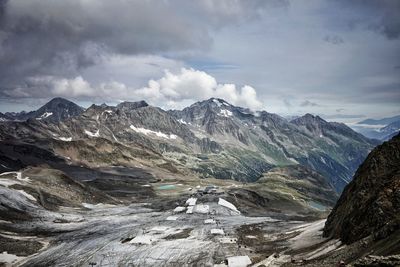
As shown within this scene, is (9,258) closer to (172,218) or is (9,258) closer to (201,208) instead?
(172,218)

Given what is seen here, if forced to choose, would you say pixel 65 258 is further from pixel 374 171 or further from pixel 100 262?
pixel 374 171

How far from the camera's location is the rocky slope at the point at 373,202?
5219 centimetres

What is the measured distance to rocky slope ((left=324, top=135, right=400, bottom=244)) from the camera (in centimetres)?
5219

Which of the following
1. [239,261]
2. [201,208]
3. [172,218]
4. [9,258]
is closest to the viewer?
[239,261]

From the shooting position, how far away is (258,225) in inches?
3841

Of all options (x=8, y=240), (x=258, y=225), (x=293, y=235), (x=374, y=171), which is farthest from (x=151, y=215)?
(x=374, y=171)

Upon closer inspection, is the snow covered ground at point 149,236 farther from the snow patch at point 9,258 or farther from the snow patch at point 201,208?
the snow patch at point 9,258

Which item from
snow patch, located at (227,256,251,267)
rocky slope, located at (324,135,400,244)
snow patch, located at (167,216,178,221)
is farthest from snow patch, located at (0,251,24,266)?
rocky slope, located at (324,135,400,244)

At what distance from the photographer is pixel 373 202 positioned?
56688 mm

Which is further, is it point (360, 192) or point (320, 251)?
point (360, 192)

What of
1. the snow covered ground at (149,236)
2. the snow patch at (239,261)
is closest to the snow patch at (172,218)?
the snow covered ground at (149,236)

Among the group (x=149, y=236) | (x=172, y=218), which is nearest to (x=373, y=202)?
(x=149, y=236)

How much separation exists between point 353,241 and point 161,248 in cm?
3382

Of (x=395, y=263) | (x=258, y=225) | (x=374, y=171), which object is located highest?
(x=374, y=171)
